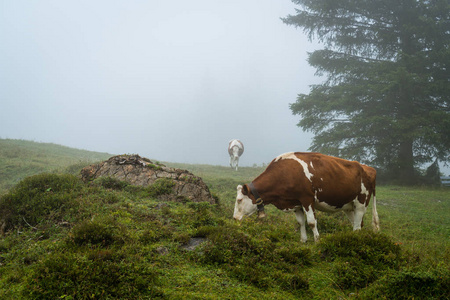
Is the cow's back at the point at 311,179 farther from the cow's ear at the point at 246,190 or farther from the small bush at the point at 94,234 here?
the small bush at the point at 94,234

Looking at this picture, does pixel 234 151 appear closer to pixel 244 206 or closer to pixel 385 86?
pixel 385 86

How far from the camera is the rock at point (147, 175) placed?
8.77 metres

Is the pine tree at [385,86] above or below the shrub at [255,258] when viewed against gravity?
above

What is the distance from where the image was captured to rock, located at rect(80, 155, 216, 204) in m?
8.77

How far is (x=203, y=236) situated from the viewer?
5.80 metres

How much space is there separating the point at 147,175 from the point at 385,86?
1718 cm

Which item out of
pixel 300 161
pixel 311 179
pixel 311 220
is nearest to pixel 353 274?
pixel 311 220

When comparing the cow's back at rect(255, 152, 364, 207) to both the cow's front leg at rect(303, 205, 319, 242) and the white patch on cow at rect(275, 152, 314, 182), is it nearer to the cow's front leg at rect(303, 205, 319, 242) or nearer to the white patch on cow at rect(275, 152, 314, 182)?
the white patch on cow at rect(275, 152, 314, 182)

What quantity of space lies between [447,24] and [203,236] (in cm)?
2449

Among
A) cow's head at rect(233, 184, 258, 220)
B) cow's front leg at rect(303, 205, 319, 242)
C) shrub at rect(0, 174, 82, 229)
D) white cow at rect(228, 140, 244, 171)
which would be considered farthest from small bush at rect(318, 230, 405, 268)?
white cow at rect(228, 140, 244, 171)

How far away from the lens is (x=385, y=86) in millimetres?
19266

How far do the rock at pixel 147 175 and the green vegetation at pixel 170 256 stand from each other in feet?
3.43

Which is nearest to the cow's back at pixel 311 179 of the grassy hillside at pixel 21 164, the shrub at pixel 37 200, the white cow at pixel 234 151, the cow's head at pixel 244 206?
the cow's head at pixel 244 206

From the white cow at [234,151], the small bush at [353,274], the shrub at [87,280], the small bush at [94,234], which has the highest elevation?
the white cow at [234,151]
